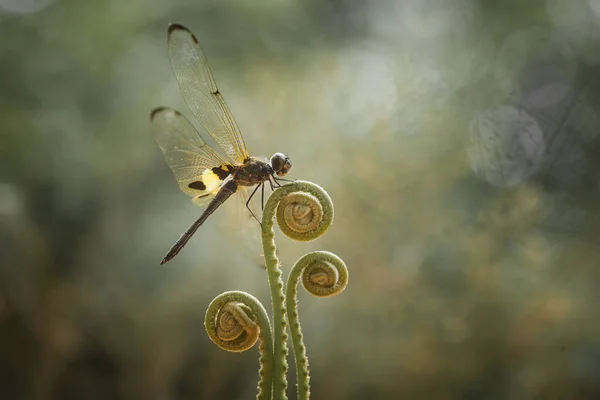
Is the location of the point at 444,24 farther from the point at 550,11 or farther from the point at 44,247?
the point at 44,247

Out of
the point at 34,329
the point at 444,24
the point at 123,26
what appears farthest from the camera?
the point at 123,26

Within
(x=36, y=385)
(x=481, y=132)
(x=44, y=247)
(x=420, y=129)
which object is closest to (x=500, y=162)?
(x=481, y=132)

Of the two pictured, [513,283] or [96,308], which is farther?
[96,308]

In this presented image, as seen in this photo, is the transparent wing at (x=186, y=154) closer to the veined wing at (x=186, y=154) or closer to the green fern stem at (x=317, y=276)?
the veined wing at (x=186, y=154)

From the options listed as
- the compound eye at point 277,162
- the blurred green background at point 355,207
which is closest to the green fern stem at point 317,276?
the compound eye at point 277,162

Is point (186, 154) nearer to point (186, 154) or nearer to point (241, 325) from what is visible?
point (186, 154)

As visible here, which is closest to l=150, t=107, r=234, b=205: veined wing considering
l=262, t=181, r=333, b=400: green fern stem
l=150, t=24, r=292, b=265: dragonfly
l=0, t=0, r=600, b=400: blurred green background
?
l=150, t=24, r=292, b=265: dragonfly

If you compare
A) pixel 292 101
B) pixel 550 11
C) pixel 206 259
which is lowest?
pixel 206 259

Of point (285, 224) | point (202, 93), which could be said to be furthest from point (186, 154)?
point (285, 224)
